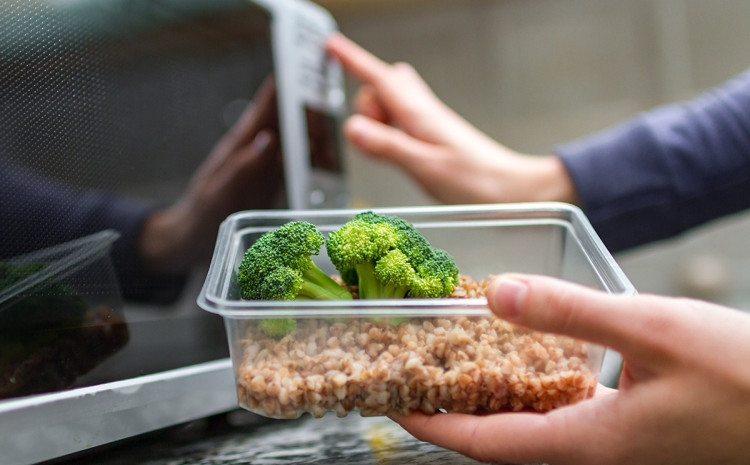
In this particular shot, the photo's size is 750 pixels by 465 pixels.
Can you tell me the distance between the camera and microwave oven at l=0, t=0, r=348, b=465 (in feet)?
1.50

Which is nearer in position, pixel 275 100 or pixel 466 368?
pixel 466 368

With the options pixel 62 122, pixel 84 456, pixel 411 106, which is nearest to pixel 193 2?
pixel 62 122

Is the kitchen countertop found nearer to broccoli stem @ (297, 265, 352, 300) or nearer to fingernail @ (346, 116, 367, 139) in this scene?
broccoli stem @ (297, 265, 352, 300)

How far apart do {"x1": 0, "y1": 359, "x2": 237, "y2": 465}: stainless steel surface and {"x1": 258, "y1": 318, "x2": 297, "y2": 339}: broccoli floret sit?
16 cm

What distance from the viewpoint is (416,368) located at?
0.40 m

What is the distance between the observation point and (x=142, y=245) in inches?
25.0

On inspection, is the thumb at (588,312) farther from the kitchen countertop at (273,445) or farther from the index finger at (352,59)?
the index finger at (352,59)

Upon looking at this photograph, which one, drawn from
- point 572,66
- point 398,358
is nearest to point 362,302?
point 398,358

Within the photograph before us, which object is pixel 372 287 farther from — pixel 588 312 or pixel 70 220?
pixel 70 220

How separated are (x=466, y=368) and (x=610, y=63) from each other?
2.30 metres

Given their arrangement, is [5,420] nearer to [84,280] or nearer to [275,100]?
[84,280]

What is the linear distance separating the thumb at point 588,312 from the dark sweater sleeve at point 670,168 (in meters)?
0.63

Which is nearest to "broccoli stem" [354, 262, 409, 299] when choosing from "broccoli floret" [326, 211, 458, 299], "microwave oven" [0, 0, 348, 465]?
"broccoli floret" [326, 211, 458, 299]

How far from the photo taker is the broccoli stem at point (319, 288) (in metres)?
0.46
